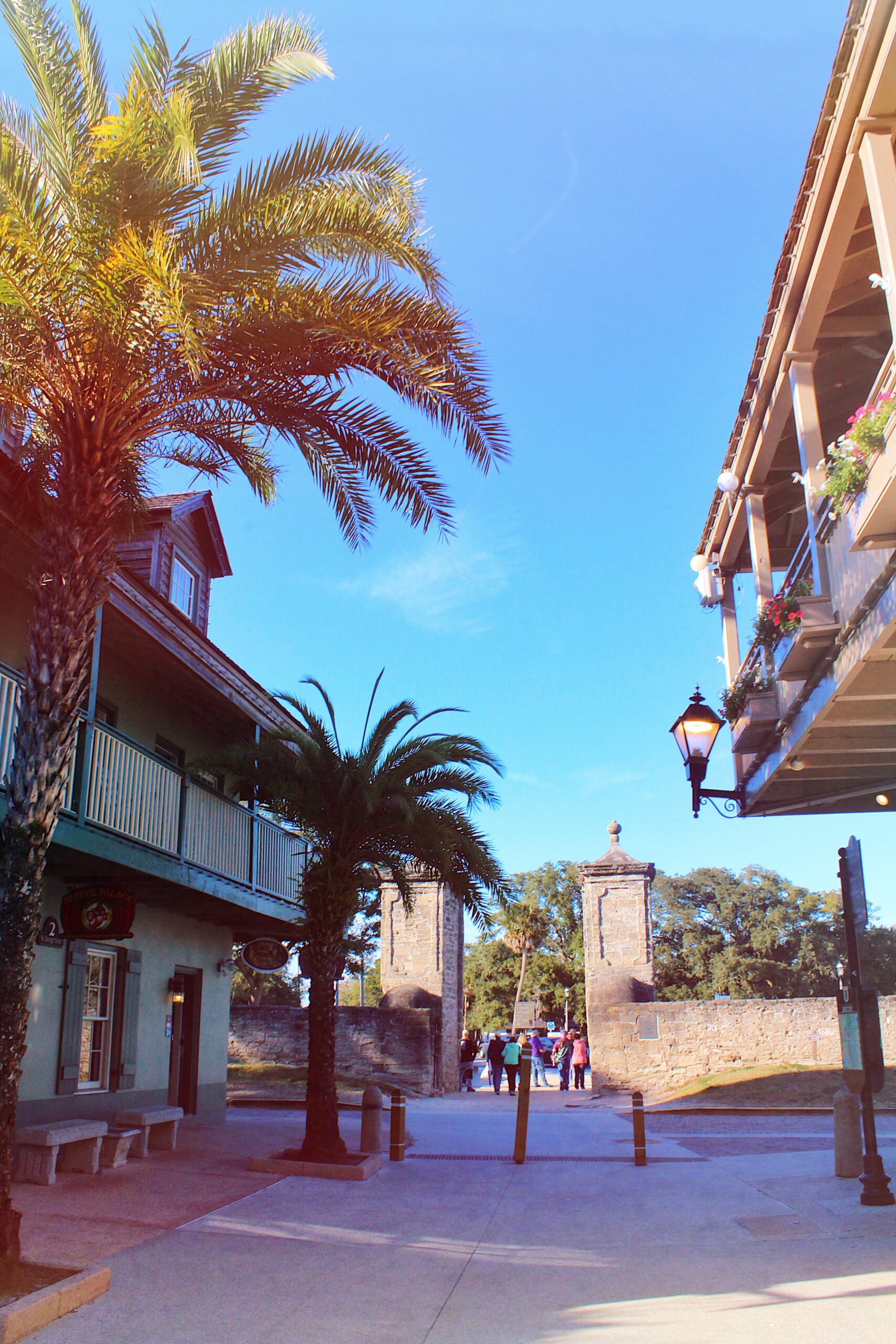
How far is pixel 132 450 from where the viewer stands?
9.86 meters

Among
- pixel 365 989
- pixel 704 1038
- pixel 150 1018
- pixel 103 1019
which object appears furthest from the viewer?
pixel 365 989

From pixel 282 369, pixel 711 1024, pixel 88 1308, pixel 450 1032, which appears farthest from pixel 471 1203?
pixel 450 1032

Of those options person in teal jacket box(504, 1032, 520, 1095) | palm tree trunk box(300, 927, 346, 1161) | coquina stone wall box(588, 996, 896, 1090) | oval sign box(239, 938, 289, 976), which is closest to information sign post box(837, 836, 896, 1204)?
palm tree trunk box(300, 927, 346, 1161)

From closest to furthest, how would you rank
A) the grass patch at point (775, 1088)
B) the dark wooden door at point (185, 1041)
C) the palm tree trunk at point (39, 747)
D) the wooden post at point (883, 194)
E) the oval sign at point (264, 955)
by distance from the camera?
1. the palm tree trunk at point (39, 747)
2. the wooden post at point (883, 194)
3. the dark wooden door at point (185, 1041)
4. the oval sign at point (264, 955)
5. the grass patch at point (775, 1088)

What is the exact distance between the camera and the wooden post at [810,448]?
835 centimetres

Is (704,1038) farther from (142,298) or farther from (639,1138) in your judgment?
(142,298)

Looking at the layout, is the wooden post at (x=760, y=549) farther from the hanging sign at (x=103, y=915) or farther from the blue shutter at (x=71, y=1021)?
the blue shutter at (x=71, y=1021)

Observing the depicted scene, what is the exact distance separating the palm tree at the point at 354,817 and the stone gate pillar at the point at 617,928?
1395cm

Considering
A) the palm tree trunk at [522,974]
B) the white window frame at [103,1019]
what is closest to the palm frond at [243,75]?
the white window frame at [103,1019]

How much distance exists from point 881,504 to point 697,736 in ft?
13.9

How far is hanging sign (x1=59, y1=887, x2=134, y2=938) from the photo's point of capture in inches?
442

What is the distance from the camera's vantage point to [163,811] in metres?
12.2

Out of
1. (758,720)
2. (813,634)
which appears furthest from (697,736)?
(813,634)

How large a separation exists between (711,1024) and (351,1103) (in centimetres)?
856
